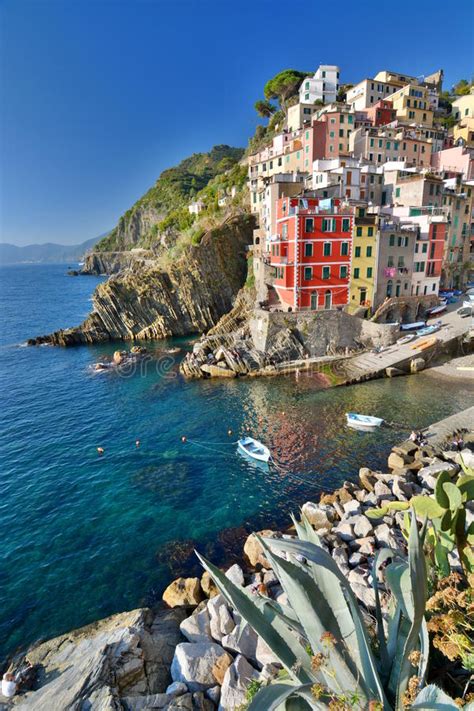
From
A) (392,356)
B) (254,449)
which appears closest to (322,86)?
(392,356)

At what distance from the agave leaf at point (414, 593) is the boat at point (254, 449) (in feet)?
52.4

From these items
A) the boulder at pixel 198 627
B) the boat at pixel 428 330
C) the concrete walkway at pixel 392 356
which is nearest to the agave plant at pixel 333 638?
the boulder at pixel 198 627

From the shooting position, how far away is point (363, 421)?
2375cm

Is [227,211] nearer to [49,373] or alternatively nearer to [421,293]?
[421,293]

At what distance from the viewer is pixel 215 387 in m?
32.5

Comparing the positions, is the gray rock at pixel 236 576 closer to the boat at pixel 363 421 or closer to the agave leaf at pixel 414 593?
the agave leaf at pixel 414 593

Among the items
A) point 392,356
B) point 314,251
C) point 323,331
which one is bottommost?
point 392,356

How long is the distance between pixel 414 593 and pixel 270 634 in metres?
2.26

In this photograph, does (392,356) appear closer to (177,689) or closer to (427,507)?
(427,507)

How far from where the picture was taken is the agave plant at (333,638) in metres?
4.46

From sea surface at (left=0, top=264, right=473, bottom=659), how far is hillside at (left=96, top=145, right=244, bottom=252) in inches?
3310

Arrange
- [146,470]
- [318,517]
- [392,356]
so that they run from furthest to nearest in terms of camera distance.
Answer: [392,356]
[146,470]
[318,517]

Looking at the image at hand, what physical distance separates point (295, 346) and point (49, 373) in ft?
90.7

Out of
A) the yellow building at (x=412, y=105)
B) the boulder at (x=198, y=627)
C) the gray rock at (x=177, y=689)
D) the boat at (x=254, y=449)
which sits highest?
the yellow building at (x=412, y=105)
